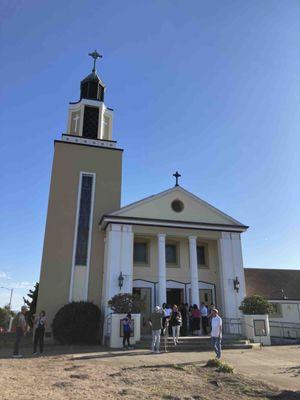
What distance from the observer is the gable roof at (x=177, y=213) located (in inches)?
866

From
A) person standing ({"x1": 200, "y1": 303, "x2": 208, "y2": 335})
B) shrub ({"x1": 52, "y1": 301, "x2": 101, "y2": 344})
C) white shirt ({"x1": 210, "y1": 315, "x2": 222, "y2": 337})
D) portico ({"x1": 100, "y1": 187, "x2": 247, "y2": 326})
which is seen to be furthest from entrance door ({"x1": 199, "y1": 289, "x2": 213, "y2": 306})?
white shirt ({"x1": 210, "y1": 315, "x2": 222, "y2": 337})

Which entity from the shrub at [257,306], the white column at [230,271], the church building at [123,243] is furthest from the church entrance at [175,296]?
the shrub at [257,306]

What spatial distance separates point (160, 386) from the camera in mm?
7906

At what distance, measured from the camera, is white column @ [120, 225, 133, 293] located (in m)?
20.1

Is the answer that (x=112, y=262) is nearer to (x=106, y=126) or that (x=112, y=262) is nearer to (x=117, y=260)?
(x=117, y=260)

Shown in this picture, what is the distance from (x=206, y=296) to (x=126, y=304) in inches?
294

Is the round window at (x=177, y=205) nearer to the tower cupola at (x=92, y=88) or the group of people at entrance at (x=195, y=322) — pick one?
the group of people at entrance at (x=195, y=322)

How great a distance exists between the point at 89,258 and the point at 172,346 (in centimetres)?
854

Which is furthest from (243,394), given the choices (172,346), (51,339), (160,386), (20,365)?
(51,339)

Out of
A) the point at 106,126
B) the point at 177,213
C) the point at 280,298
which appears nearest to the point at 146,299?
the point at 177,213

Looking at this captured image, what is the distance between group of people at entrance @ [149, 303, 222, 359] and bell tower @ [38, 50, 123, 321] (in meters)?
5.86

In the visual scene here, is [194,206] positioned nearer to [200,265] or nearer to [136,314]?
[200,265]

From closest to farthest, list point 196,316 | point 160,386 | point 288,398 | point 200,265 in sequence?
point 288,398 → point 160,386 → point 196,316 → point 200,265

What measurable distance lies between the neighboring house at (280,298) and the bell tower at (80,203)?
12.0m
